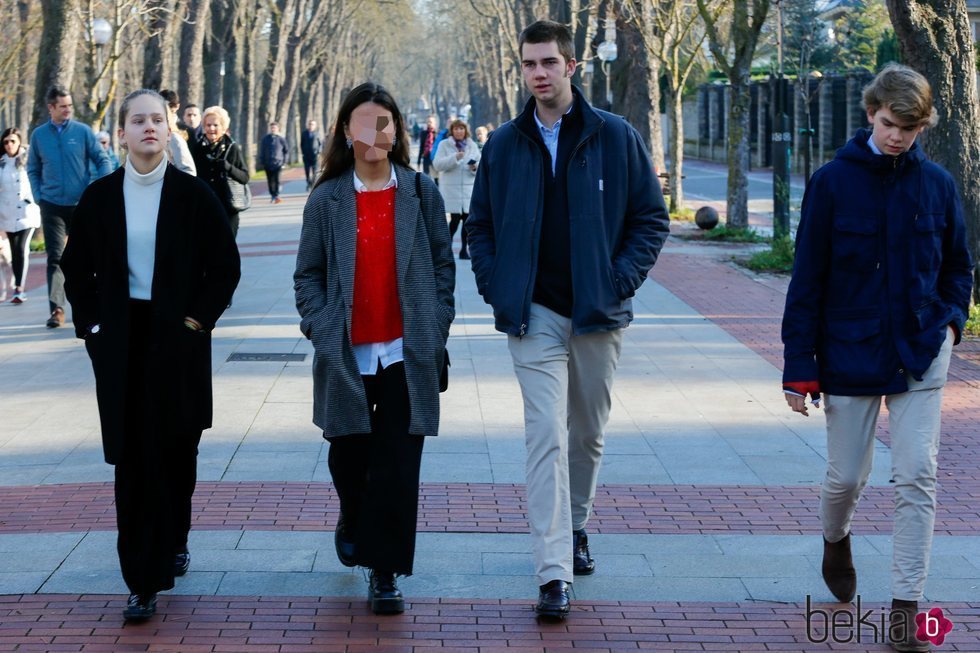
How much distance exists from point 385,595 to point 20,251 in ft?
30.1

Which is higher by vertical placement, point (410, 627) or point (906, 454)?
point (906, 454)

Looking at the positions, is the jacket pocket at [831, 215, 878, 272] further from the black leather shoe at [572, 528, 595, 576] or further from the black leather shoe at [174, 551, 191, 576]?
the black leather shoe at [174, 551, 191, 576]

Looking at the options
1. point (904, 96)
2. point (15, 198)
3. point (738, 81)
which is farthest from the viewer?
point (738, 81)

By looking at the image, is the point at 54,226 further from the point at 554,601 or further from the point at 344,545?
→ the point at 554,601

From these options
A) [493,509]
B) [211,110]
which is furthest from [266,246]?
[493,509]

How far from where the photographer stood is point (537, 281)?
493cm

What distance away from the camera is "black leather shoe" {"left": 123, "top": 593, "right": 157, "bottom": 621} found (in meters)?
4.72

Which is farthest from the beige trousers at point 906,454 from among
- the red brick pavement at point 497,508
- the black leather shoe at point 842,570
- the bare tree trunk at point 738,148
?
the bare tree trunk at point 738,148

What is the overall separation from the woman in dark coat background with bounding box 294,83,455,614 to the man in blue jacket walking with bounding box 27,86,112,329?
689 cm

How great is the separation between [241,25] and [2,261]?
87.0 feet

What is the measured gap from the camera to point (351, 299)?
476 centimetres

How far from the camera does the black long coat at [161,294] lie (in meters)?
4.77

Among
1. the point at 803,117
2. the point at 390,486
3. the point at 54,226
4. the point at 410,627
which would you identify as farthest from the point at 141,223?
the point at 803,117

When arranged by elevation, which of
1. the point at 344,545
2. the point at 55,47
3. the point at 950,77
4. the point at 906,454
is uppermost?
the point at 55,47
